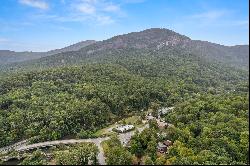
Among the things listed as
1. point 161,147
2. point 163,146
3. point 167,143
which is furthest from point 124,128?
point 161,147

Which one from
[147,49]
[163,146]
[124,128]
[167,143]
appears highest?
[147,49]

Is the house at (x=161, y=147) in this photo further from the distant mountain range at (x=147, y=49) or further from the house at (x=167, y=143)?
the distant mountain range at (x=147, y=49)

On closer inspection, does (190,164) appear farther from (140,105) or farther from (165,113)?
(140,105)

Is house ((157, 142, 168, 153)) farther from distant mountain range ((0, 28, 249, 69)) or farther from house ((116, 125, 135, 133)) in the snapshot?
distant mountain range ((0, 28, 249, 69))

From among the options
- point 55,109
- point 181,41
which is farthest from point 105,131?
point 181,41

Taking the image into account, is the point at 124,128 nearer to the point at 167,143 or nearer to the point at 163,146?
the point at 167,143

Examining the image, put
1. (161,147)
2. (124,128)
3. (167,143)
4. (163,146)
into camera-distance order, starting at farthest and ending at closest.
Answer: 1. (124,128)
2. (167,143)
3. (163,146)
4. (161,147)

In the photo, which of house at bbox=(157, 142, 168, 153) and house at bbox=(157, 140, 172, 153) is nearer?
house at bbox=(157, 142, 168, 153)

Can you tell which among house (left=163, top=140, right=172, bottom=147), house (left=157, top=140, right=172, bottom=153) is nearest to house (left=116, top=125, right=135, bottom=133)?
house (left=157, top=140, right=172, bottom=153)

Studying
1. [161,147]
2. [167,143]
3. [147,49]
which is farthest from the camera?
[147,49]

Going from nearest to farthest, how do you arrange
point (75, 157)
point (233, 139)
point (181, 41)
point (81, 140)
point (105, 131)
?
point (75, 157) < point (233, 139) < point (81, 140) < point (105, 131) < point (181, 41)

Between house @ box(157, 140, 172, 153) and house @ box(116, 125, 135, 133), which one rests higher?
house @ box(157, 140, 172, 153)
